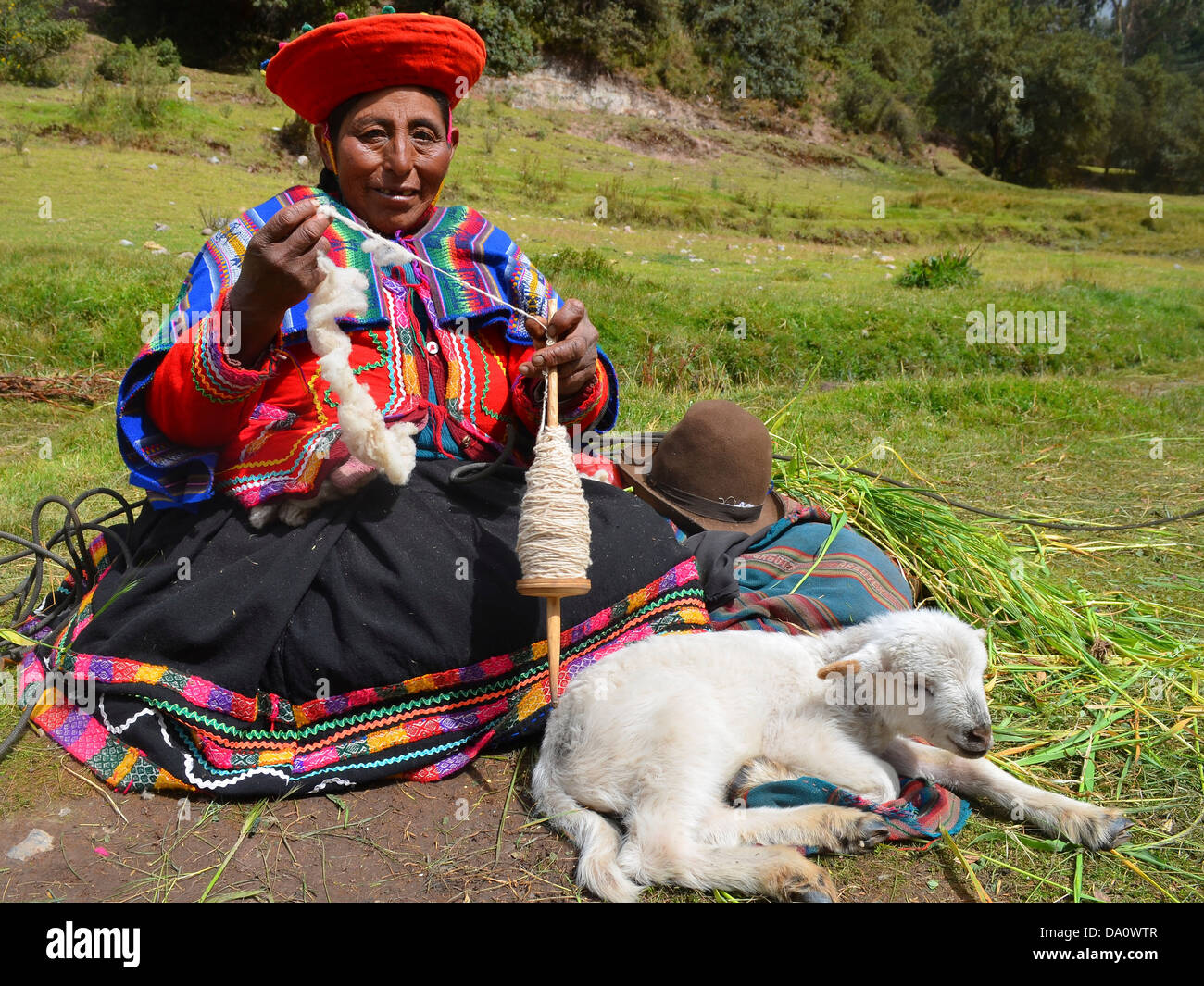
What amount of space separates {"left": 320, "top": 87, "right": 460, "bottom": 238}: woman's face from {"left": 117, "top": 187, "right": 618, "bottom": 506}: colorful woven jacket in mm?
89

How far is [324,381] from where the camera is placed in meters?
2.77

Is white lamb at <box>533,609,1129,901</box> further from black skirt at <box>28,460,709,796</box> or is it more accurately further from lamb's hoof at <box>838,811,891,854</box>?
black skirt at <box>28,460,709,796</box>

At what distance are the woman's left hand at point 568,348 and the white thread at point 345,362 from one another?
0.51 meters

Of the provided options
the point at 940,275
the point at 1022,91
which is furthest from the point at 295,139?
the point at 1022,91

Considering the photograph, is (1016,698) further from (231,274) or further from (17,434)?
(17,434)

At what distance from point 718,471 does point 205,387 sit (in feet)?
6.71

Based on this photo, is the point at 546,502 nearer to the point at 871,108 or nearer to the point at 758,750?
the point at 758,750

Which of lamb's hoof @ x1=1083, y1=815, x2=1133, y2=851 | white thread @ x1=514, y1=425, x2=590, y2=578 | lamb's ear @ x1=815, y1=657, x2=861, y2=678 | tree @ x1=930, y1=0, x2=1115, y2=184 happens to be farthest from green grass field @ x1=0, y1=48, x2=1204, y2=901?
tree @ x1=930, y1=0, x2=1115, y2=184

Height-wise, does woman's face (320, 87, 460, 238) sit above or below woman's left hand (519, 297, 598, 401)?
above

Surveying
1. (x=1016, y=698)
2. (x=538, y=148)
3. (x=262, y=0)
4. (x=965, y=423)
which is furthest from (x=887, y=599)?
(x=262, y=0)

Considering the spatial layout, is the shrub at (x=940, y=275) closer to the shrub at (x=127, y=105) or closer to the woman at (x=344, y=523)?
the woman at (x=344, y=523)

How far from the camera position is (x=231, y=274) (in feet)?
8.67

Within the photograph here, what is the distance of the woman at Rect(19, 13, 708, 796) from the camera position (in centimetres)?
250

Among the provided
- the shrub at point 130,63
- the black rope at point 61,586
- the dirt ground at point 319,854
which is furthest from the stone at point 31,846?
the shrub at point 130,63
